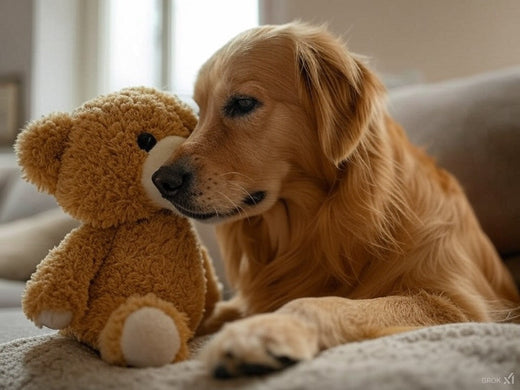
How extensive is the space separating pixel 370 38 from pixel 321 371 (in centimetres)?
197

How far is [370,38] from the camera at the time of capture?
2303mm

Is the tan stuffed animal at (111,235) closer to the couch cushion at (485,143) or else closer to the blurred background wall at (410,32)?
the couch cushion at (485,143)

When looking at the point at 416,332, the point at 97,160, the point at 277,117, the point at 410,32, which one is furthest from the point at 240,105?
the point at 410,32

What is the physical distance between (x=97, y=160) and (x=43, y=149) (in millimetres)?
91

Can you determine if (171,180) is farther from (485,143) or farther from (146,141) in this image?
(485,143)

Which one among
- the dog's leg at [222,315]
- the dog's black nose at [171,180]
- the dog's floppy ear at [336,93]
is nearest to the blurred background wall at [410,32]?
the dog's floppy ear at [336,93]

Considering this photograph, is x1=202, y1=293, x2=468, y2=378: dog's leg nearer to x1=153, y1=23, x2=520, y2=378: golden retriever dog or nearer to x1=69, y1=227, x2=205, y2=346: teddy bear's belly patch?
x1=153, y1=23, x2=520, y2=378: golden retriever dog

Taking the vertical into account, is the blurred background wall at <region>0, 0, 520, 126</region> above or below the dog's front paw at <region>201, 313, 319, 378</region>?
above

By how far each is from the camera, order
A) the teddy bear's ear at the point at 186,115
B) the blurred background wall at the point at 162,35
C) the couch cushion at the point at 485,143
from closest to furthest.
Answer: the teddy bear's ear at the point at 186,115 → the couch cushion at the point at 485,143 → the blurred background wall at the point at 162,35

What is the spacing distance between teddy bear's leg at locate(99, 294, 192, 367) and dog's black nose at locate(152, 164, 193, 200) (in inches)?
8.1

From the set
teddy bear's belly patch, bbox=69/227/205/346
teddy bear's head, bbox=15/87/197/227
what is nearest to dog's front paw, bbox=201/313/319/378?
teddy bear's belly patch, bbox=69/227/205/346

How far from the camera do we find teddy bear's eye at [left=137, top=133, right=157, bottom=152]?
36.6 inches

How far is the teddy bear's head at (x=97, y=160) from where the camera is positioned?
34.5 inches

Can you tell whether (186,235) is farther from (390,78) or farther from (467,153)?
(390,78)
